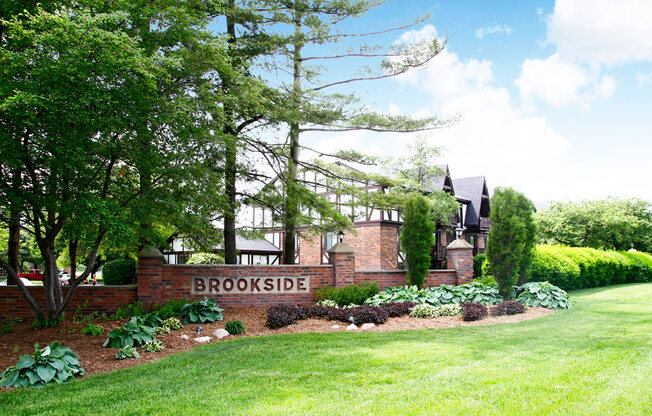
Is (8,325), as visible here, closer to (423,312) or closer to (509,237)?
(423,312)

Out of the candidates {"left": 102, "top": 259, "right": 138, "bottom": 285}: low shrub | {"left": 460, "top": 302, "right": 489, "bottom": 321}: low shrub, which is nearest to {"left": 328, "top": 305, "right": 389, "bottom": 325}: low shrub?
{"left": 460, "top": 302, "right": 489, "bottom": 321}: low shrub

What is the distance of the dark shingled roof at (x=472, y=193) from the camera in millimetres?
34375

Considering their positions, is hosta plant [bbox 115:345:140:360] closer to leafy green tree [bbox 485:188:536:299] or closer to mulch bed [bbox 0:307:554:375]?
mulch bed [bbox 0:307:554:375]

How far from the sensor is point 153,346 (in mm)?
7105

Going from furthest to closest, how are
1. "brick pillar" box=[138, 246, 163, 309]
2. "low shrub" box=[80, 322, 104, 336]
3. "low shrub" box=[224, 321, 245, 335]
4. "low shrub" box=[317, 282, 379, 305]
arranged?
"low shrub" box=[317, 282, 379, 305], "brick pillar" box=[138, 246, 163, 309], "low shrub" box=[224, 321, 245, 335], "low shrub" box=[80, 322, 104, 336]

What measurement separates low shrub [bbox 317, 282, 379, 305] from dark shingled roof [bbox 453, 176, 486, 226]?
24467 mm

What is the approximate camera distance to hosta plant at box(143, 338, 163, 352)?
705 cm

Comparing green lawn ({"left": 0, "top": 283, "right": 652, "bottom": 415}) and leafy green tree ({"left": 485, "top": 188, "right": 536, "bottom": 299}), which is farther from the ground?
leafy green tree ({"left": 485, "top": 188, "right": 536, "bottom": 299})

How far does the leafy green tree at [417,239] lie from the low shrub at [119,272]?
11038 mm

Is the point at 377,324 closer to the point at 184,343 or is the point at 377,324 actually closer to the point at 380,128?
the point at 184,343

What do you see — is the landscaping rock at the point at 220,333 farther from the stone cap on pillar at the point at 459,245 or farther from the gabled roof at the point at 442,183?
the gabled roof at the point at 442,183

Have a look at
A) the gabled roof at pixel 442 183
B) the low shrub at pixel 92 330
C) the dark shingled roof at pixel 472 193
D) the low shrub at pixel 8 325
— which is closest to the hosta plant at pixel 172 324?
the low shrub at pixel 92 330

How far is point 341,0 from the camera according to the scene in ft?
44.5

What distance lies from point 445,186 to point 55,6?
26.9 metres
